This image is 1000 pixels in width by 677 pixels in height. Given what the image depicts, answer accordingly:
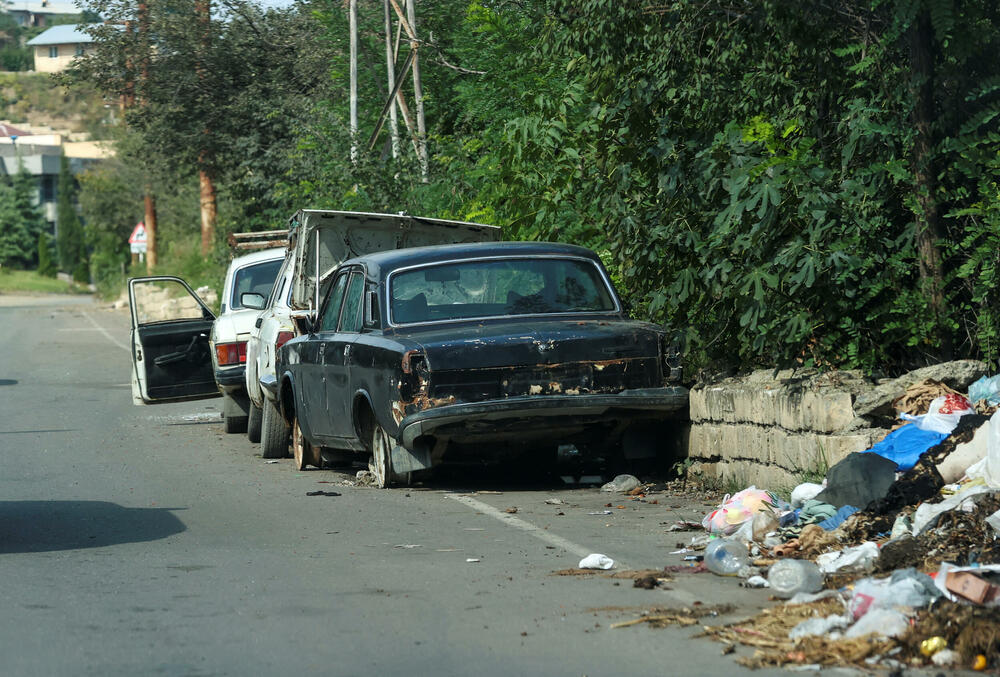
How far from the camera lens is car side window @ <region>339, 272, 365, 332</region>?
37.7ft

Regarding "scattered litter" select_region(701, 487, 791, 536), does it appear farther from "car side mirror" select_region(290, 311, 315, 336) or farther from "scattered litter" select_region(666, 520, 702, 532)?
"car side mirror" select_region(290, 311, 315, 336)

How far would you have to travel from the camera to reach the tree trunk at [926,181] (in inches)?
377

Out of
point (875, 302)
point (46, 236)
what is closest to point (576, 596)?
point (875, 302)

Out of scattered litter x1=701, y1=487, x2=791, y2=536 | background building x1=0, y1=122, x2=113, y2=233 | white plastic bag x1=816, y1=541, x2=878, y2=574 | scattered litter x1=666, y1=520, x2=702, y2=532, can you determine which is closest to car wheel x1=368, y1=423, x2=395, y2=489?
scattered litter x1=666, y1=520, x2=702, y2=532

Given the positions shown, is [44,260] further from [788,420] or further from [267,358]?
[788,420]

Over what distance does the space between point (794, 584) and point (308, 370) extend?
20.8 feet

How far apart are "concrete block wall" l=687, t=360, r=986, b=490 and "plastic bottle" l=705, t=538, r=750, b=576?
169 cm

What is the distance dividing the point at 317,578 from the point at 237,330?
889cm

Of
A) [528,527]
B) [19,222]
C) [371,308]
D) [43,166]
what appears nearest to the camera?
[528,527]

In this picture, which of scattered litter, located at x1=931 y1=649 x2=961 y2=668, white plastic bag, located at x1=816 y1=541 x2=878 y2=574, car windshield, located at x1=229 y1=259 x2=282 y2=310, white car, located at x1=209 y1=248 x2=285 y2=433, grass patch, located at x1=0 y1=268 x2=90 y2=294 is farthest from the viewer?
grass patch, located at x1=0 y1=268 x2=90 y2=294

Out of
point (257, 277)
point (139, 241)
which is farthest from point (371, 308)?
point (139, 241)

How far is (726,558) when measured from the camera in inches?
281

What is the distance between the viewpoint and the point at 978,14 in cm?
945

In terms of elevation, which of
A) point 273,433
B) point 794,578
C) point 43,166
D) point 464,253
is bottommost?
point 273,433
